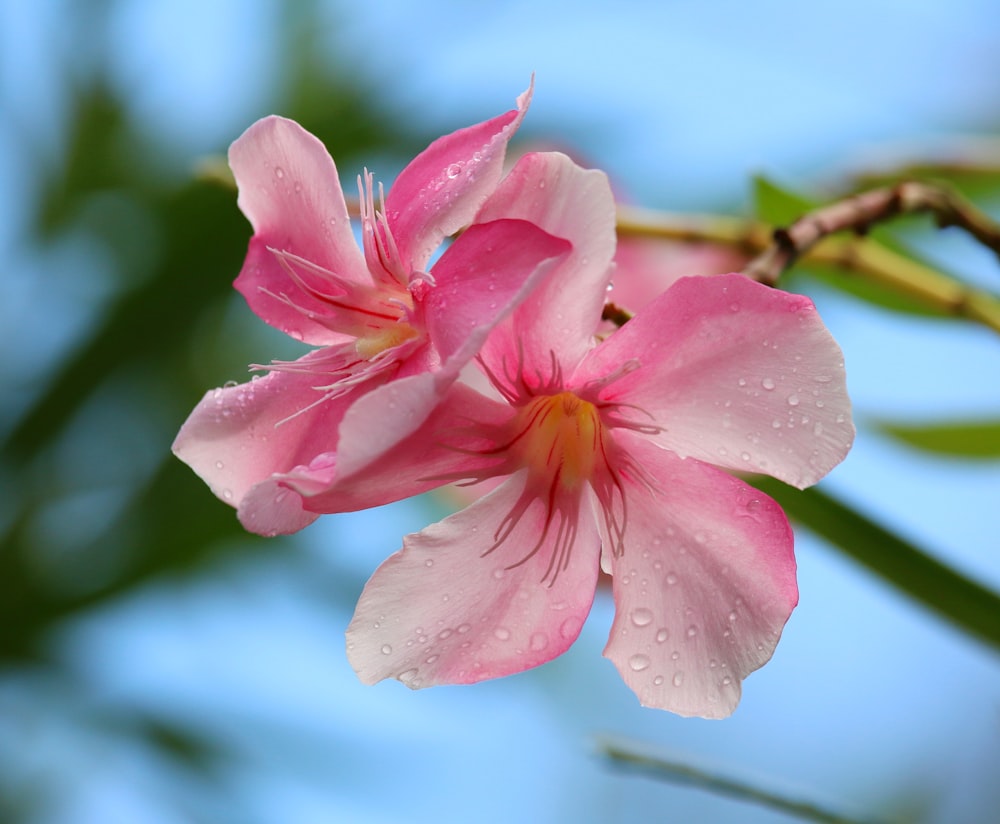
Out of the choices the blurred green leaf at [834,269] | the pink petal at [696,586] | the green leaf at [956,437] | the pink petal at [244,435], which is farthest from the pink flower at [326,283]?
the green leaf at [956,437]

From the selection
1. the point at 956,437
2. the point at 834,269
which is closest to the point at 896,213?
the point at 834,269

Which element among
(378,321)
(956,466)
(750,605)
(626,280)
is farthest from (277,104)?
(750,605)

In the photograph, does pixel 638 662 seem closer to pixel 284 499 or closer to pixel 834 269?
pixel 284 499

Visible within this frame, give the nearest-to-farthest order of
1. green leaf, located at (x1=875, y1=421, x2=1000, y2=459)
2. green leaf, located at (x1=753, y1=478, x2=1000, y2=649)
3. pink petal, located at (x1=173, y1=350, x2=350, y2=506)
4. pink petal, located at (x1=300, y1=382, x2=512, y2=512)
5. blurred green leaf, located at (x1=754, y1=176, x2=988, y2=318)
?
pink petal, located at (x1=300, y1=382, x2=512, y2=512), pink petal, located at (x1=173, y1=350, x2=350, y2=506), green leaf, located at (x1=753, y1=478, x2=1000, y2=649), blurred green leaf, located at (x1=754, y1=176, x2=988, y2=318), green leaf, located at (x1=875, y1=421, x2=1000, y2=459)

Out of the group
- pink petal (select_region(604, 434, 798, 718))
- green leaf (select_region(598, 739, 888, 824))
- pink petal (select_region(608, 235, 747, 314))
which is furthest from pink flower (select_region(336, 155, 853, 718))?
pink petal (select_region(608, 235, 747, 314))

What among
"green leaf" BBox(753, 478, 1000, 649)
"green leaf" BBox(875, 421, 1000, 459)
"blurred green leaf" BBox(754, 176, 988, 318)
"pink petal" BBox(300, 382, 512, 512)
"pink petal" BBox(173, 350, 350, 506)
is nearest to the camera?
"pink petal" BBox(300, 382, 512, 512)

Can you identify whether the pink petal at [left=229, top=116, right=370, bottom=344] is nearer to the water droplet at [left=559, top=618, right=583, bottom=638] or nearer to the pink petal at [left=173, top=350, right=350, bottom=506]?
the pink petal at [left=173, top=350, right=350, bottom=506]

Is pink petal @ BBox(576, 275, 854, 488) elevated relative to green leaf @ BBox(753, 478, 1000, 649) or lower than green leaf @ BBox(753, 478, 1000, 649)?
elevated
